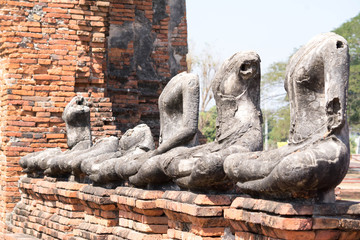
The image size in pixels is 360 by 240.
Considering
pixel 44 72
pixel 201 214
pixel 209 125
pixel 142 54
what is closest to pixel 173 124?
pixel 201 214

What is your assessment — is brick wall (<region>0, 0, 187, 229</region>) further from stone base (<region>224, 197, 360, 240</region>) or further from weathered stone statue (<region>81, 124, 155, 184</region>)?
stone base (<region>224, 197, 360, 240</region>)

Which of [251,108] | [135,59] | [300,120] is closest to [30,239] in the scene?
[251,108]

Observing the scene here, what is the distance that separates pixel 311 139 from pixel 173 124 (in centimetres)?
212

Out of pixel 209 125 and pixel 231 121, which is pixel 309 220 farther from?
pixel 209 125

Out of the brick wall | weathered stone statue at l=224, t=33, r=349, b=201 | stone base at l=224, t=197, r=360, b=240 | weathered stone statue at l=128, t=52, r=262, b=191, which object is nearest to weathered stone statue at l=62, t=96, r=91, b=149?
the brick wall

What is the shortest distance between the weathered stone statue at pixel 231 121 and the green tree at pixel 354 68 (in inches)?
820

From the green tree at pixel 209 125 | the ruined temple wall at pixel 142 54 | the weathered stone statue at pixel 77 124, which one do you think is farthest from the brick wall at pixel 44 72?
the green tree at pixel 209 125

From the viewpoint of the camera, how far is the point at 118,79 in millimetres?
12844

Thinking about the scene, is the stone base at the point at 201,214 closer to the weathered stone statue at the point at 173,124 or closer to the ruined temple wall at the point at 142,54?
the weathered stone statue at the point at 173,124

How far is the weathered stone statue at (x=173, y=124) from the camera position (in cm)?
557

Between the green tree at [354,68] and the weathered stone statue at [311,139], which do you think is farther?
the green tree at [354,68]

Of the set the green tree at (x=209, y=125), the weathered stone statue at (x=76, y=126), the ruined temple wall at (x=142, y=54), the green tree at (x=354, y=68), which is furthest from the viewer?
the green tree at (x=209, y=125)

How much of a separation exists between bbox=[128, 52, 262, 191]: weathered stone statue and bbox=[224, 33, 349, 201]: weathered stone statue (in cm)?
46

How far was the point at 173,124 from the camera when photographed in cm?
588
